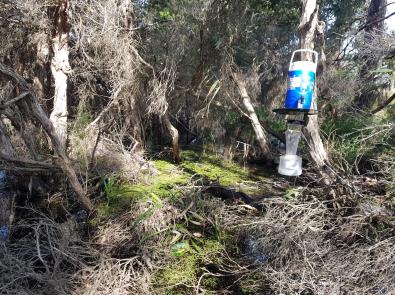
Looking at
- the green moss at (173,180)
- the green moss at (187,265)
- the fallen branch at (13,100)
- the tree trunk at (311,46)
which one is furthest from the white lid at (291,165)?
the fallen branch at (13,100)

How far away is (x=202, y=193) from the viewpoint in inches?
179

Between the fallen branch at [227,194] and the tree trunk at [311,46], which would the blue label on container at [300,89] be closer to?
the tree trunk at [311,46]

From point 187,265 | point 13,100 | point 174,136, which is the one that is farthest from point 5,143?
point 174,136

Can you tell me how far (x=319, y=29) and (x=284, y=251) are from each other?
88.3 inches

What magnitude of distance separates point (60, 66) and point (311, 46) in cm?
396

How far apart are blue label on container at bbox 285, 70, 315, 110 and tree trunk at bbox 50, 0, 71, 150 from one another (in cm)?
371

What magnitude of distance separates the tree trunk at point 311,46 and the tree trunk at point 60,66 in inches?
139

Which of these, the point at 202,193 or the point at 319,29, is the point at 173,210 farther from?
the point at 319,29

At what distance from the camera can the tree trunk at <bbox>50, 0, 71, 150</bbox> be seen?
5.21 meters

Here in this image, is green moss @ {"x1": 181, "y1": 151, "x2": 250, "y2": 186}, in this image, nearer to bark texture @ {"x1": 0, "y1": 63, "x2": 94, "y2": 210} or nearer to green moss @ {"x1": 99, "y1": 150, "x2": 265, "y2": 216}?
green moss @ {"x1": 99, "y1": 150, "x2": 265, "y2": 216}

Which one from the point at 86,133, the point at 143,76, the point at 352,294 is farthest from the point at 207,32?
the point at 352,294

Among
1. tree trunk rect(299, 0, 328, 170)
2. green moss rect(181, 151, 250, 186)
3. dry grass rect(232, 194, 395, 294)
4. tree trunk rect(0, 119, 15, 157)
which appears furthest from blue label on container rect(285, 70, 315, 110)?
green moss rect(181, 151, 250, 186)

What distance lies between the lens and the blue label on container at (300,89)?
251cm

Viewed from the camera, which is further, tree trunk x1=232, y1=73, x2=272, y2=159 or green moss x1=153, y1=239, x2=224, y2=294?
tree trunk x1=232, y1=73, x2=272, y2=159
